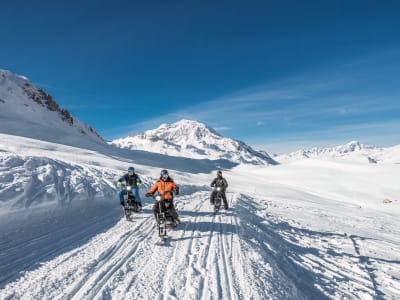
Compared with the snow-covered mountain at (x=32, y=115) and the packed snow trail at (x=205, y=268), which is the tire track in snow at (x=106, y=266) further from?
the snow-covered mountain at (x=32, y=115)

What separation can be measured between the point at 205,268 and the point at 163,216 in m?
2.62

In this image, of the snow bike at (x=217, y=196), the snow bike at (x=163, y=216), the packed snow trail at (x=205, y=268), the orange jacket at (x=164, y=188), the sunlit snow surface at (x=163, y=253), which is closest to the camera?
the packed snow trail at (x=205, y=268)

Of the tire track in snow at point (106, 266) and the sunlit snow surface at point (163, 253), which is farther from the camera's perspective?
the sunlit snow surface at point (163, 253)

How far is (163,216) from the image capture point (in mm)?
8406

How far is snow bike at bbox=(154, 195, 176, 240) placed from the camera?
324 inches

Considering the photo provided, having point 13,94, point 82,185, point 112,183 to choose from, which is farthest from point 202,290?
point 13,94

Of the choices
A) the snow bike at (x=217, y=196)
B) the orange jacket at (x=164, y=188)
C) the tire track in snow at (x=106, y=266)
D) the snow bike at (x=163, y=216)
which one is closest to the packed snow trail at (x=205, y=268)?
the tire track in snow at (x=106, y=266)

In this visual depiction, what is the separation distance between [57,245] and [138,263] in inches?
98.2

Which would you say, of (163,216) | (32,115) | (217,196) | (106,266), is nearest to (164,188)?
(163,216)

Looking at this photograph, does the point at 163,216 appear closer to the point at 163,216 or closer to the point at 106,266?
the point at 163,216

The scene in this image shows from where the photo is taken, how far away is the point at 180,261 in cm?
650

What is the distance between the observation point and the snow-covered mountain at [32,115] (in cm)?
5632

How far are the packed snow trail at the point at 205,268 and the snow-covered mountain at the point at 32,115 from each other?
5042 cm

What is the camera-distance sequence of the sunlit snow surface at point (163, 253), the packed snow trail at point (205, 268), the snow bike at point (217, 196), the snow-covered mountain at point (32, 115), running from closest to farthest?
the packed snow trail at point (205, 268) → the sunlit snow surface at point (163, 253) → the snow bike at point (217, 196) → the snow-covered mountain at point (32, 115)
